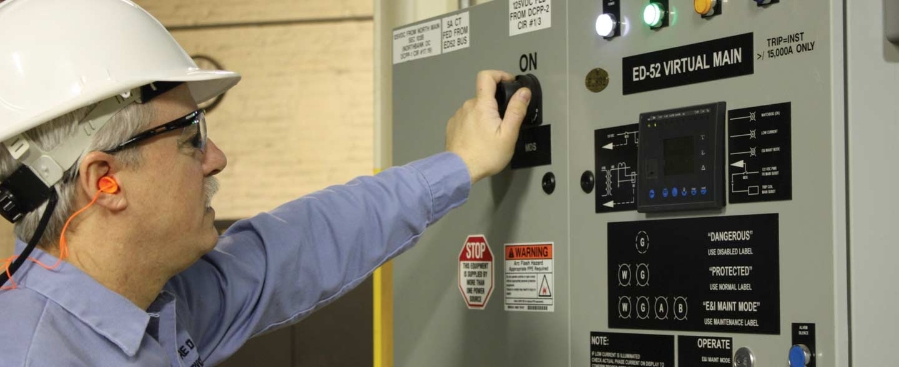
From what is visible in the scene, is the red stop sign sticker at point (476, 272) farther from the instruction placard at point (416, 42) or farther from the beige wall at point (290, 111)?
the beige wall at point (290, 111)

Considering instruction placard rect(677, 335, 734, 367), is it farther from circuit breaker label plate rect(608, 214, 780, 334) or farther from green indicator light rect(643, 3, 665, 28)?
green indicator light rect(643, 3, 665, 28)

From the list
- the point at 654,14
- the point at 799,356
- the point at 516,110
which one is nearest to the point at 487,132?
the point at 516,110

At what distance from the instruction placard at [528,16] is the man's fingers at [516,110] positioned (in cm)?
14

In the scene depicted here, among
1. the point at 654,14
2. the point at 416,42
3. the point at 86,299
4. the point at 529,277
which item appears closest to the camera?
the point at 86,299

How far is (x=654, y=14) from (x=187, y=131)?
72 cm

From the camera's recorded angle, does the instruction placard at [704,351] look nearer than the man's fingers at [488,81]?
Yes

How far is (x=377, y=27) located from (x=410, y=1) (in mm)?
128

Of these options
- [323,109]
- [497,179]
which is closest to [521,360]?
[497,179]

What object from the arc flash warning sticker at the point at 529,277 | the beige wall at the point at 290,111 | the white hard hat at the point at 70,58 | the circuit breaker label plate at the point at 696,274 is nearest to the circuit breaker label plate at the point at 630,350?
the circuit breaker label plate at the point at 696,274

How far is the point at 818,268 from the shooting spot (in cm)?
126

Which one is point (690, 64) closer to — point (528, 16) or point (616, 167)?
point (616, 167)

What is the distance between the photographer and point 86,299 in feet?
4.09

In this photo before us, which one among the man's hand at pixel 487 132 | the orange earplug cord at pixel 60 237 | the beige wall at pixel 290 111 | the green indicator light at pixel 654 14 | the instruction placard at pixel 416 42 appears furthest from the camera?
the beige wall at pixel 290 111

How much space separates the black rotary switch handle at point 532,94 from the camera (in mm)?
1654
